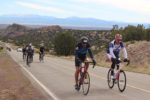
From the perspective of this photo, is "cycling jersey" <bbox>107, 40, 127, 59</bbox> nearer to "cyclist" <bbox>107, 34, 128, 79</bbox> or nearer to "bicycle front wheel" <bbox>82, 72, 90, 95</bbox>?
"cyclist" <bbox>107, 34, 128, 79</bbox>

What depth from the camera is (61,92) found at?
32.9 ft

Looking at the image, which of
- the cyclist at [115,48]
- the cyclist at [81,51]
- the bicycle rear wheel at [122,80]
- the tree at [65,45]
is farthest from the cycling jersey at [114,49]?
the tree at [65,45]

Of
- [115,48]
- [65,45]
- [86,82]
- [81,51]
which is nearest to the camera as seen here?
[86,82]

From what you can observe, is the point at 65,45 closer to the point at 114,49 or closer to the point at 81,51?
the point at 114,49

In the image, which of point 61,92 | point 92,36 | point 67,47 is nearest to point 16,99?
point 61,92

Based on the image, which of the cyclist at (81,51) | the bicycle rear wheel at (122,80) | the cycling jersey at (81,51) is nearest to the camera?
the cyclist at (81,51)

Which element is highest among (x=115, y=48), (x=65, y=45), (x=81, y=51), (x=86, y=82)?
(x=115, y=48)

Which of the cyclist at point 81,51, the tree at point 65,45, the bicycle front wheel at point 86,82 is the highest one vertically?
the cyclist at point 81,51

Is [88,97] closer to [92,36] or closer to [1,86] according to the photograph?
[1,86]

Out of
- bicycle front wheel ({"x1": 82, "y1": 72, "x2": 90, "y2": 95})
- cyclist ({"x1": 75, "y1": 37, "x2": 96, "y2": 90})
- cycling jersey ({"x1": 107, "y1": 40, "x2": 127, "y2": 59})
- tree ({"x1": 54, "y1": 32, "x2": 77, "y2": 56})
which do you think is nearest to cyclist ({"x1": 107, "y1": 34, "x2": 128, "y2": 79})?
cycling jersey ({"x1": 107, "y1": 40, "x2": 127, "y2": 59})

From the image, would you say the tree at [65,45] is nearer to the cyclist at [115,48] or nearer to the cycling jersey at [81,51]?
the cyclist at [115,48]

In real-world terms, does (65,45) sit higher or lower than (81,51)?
lower

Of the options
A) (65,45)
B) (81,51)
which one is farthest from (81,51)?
(65,45)

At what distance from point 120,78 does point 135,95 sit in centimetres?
95
